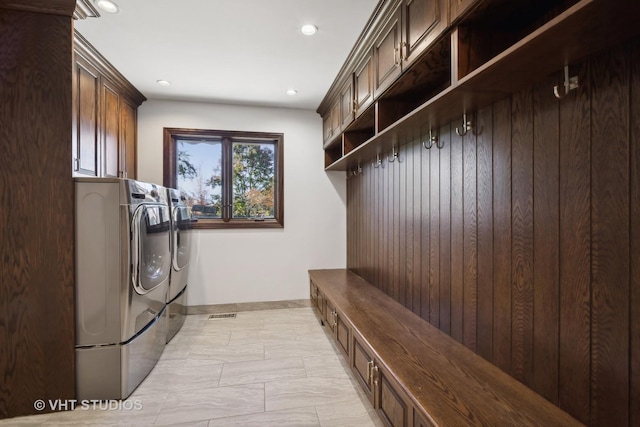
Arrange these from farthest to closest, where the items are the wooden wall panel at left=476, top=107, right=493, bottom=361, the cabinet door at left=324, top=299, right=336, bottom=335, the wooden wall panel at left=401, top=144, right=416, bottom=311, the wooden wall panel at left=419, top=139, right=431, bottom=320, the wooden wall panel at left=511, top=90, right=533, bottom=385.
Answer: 1. the cabinet door at left=324, top=299, right=336, bottom=335
2. the wooden wall panel at left=401, top=144, right=416, bottom=311
3. the wooden wall panel at left=419, top=139, right=431, bottom=320
4. the wooden wall panel at left=476, top=107, right=493, bottom=361
5. the wooden wall panel at left=511, top=90, right=533, bottom=385

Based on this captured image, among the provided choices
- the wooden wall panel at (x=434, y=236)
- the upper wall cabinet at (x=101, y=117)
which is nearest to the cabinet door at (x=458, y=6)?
the wooden wall panel at (x=434, y=236)

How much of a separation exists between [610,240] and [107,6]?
9.56 feet

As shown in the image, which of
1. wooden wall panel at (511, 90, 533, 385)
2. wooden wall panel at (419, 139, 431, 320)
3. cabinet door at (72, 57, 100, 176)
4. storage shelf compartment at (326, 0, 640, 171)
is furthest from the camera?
cabinet door at (72, 57, 100, 176)

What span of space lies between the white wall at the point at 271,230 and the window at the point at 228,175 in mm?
93

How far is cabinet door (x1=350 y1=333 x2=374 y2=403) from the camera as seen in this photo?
1715mm

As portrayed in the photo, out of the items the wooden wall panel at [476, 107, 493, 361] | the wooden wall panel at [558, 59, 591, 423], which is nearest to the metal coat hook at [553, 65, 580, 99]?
the wooden wall panel at [558, 59, 591, 423]

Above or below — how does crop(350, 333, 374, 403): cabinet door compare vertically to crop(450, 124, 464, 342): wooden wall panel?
below

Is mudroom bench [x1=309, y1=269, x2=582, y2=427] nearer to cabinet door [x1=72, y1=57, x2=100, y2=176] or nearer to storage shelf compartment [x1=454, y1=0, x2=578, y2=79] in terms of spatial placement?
storage shelf compartment [x1=454, y1=0, x2=578, y2=79]

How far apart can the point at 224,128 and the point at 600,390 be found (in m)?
3.80

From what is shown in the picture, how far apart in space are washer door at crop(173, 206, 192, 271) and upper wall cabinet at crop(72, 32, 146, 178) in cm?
74

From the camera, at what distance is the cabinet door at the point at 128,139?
3118 mm

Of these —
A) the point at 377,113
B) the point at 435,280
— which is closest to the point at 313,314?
the point at 435,280

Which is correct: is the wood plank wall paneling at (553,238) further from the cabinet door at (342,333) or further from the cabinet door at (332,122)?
the cabinet door at (332,122)

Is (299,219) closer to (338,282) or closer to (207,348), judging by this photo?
(338,282)
